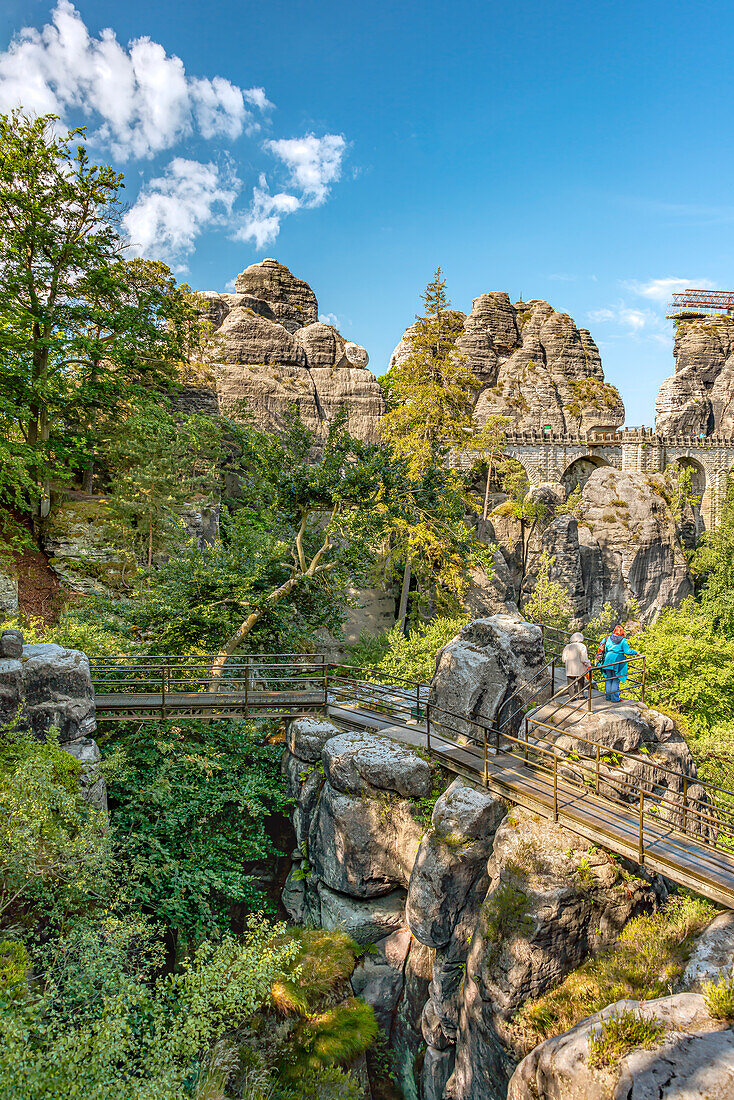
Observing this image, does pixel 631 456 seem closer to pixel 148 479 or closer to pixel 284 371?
pixel 284 371

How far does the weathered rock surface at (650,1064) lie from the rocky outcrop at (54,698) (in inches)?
290

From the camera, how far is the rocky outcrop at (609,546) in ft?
92.4

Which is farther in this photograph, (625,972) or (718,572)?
(718,572)

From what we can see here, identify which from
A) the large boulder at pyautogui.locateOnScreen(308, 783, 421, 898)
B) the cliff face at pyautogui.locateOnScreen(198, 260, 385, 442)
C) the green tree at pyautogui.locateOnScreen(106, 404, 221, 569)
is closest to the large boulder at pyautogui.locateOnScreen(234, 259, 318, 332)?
the cliff face at pyautogui.locateOnScreen(198, 260, 385, 442)

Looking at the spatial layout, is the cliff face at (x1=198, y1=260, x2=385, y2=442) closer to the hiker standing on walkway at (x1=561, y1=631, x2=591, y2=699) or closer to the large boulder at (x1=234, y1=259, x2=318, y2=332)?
the large boulder at (x1=234, y1=259, x2=318, y2=332)

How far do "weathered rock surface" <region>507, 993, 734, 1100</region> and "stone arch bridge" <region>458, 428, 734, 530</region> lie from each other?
3105cm

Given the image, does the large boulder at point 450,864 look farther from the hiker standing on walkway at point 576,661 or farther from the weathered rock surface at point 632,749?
the hiker standing on walkway at point 576,661

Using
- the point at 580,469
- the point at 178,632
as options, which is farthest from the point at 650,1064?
the point at 580,469

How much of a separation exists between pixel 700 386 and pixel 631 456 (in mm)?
16456

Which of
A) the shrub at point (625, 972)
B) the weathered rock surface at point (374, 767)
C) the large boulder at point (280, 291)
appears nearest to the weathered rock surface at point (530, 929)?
the shrub at point (625, 972)

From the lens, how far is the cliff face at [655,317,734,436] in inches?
1817

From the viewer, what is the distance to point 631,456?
37.3 m

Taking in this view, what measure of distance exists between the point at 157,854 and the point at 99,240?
741 inches

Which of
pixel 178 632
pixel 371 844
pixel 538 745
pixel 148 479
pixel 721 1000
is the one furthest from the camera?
pixel 148 479
